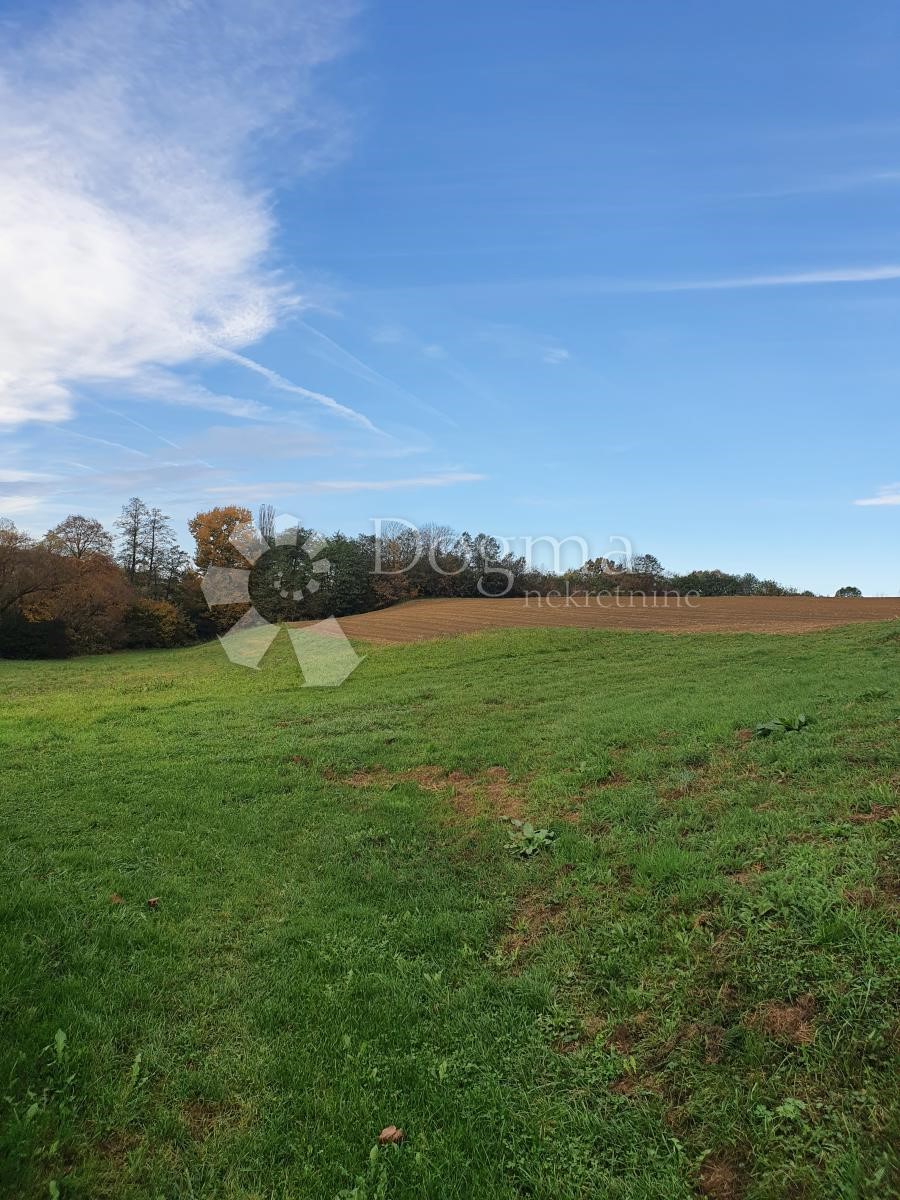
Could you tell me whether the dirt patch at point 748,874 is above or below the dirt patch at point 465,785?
above

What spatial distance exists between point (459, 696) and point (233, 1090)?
43.4ft

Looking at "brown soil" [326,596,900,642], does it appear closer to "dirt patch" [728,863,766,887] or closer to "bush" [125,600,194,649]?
"bush" [125,600,194,649]

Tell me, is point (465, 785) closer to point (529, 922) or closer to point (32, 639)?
point (529, 922)

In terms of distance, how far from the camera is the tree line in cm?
4606

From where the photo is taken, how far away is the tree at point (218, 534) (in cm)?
6462

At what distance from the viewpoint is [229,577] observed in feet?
206

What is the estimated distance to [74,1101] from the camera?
3.63m

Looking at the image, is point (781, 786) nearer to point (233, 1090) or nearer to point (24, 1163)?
point (233, 1090)

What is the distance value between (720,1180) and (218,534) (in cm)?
6827


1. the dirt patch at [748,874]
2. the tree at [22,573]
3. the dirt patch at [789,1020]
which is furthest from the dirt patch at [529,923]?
the tree at [22,573]

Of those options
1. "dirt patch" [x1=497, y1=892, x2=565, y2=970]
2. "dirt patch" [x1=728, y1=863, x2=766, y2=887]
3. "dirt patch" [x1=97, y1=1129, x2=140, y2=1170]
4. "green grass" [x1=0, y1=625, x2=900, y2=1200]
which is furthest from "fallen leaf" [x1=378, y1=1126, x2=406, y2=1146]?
"dirt patch" [x1=728, y1=863, x2=766, y2=887]

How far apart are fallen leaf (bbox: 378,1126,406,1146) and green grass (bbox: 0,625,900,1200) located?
8 centimetres

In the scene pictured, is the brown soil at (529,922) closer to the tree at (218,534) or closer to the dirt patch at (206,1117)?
the dirt patch at (206,1117)

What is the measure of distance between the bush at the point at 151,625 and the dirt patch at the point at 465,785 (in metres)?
48.4
